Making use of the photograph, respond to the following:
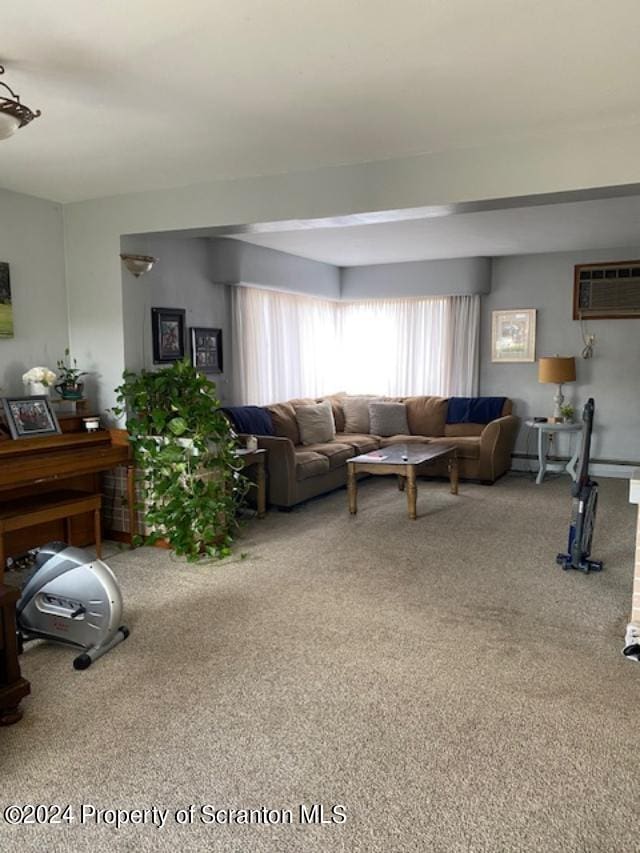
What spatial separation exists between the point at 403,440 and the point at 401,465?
2.01 metres

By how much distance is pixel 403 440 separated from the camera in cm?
731

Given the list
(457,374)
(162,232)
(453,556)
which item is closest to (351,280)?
(457,374)

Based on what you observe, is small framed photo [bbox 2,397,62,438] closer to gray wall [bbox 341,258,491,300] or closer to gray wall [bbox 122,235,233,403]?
gray wall [bbox 122,235,233,403]

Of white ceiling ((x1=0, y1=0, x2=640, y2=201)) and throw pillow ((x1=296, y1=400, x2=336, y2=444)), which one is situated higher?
white ceiling ((x1=0, y1=0, x2=640, y2=201))

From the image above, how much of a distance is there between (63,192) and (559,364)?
16.3 ft

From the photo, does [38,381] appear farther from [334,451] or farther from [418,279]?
[418,279]

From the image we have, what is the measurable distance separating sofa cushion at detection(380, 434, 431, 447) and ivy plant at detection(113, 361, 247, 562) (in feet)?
10.1

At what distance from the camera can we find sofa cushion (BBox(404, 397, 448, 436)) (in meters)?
7.57

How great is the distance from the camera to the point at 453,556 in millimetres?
4312

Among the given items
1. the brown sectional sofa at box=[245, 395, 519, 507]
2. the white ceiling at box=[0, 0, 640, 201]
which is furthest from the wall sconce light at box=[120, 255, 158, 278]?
the brown sectional sofa at box=[245, 395, 519, 507]

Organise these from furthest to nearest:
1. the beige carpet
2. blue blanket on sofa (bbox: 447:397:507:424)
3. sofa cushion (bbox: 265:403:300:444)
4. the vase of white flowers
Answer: blue blanket on sofa (bbox: 447:397:507:424), sofa cushion (bbox: 265:403:300:444), the vase of white flowers, the beige carpet

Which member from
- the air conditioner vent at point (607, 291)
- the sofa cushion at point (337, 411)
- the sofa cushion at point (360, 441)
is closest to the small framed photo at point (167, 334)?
the sofa cushion at point (360, 441)

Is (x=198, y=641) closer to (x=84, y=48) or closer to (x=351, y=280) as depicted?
(x=84, y=48)

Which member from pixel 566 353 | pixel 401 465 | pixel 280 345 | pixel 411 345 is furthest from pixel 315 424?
pixel 566 353
